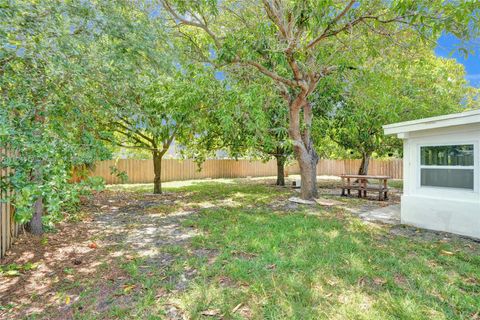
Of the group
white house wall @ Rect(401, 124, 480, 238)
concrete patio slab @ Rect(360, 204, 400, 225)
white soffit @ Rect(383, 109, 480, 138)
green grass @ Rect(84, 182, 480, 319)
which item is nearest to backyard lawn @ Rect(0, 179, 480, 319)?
green grass @ Rect(84, 182, 480, 319)

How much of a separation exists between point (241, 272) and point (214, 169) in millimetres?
14741

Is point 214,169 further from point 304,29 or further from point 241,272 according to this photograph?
point 241,272

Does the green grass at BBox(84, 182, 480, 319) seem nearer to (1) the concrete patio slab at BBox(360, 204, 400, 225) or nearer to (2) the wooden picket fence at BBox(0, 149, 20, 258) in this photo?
(1) the concrete patio slab at BBox(360, 204, 400, 225)

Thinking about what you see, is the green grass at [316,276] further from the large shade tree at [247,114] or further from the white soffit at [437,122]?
the large shade tree at [247,114]

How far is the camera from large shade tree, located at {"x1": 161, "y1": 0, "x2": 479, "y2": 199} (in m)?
4.07

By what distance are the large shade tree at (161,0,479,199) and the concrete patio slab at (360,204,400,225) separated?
1.89 meters

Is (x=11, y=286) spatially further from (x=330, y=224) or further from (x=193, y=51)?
(x=193, y=51)

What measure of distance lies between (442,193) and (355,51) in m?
3.84

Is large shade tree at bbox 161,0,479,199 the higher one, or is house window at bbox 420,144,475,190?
large shade tree at bbox 161,0,479,199

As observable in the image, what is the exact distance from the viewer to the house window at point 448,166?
460 centimetres

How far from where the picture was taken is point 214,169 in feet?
57.9

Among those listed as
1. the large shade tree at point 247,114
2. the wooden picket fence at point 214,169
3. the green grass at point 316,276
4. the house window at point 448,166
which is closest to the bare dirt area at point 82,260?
the green grass at point 316,276

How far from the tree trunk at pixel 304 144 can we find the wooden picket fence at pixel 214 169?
22.3 ft

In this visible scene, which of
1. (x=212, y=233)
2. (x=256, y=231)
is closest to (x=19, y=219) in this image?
(x=212, y=233)
